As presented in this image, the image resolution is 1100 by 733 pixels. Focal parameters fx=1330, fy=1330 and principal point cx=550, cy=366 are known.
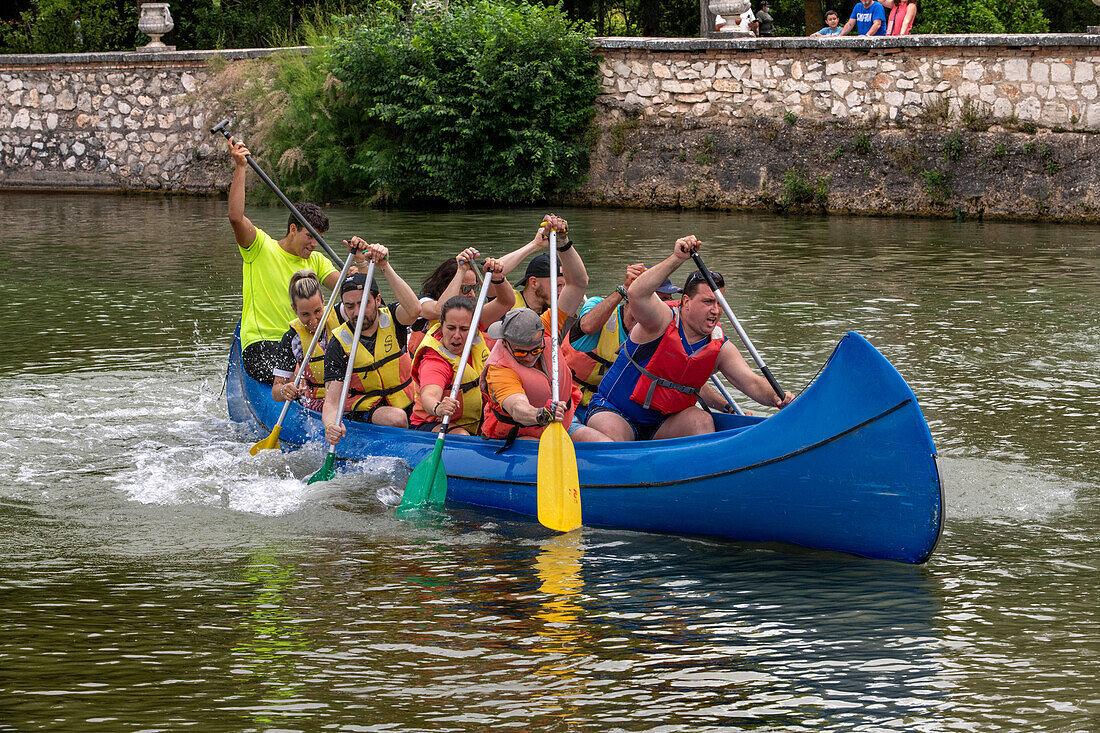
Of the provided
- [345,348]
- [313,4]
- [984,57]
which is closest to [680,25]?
[313,4]

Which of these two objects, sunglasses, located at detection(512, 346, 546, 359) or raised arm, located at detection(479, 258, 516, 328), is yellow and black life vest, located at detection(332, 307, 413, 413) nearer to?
raised arm, located at detection(479, 258, 516, 328)

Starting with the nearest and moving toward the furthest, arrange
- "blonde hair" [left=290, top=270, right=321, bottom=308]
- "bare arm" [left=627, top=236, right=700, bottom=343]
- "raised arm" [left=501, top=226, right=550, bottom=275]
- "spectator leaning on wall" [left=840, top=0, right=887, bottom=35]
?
"bare arm" [left=627, top=236, right=700, bottom=343], "raised arm" [left=501, top=226, right=550, bottom=275], "blonde hair" [left=290, top=270, right=321, bottom=308], "spectator leaning on wall" [left=840, top=0, right=887, bottom=35]

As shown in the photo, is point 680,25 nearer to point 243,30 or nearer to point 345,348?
point 243,30

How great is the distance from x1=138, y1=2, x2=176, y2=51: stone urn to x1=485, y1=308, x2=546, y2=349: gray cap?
17.8 meters

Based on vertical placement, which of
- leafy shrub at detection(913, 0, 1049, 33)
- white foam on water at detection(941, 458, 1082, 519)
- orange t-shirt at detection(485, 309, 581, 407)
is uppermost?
leafy shrub at detection(913, 0, 1049, 33)

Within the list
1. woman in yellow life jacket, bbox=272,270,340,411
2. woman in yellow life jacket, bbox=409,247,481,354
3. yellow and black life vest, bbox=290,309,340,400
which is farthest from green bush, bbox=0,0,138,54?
woman in yellow life jacket, bbox=409,247,481,354

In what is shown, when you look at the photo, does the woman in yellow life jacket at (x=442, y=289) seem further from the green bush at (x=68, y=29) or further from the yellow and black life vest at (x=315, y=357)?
the green bush at (x=68, y=29)

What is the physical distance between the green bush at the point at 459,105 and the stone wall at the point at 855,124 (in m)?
0.61

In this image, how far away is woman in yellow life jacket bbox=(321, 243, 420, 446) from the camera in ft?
22.5

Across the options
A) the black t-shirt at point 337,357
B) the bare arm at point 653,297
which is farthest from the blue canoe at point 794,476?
the black t-shirt at point 337,357

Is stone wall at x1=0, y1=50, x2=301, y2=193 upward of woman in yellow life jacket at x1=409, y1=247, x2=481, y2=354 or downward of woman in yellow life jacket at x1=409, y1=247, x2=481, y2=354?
upward

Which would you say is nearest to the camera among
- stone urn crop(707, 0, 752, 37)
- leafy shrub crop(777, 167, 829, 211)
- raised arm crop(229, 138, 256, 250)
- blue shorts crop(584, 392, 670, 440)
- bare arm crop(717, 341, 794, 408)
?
bare arm crop(717, 341, 794, 408)

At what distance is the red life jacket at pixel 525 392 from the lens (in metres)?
6.11

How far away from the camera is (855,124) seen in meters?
17.0
